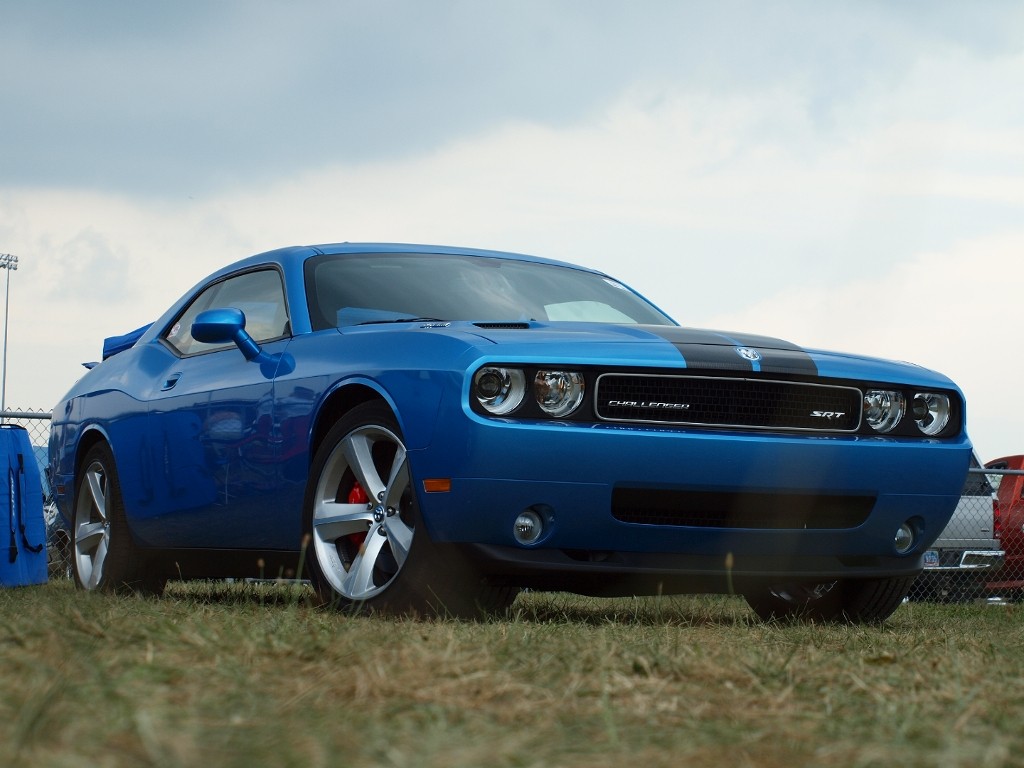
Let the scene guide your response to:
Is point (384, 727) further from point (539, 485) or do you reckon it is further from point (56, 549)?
point (56, 549)

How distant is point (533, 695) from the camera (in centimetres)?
286

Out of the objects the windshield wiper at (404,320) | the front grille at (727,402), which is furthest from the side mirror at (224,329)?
the front grille at (727,402)

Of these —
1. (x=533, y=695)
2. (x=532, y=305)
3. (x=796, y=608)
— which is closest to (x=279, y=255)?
(x=532, y=305)

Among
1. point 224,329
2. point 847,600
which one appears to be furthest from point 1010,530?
point 224,329

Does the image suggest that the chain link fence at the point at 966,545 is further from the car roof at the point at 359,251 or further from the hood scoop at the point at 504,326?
the hood scoop at the point at 504,326

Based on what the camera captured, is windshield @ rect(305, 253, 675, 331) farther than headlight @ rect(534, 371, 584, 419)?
Yes

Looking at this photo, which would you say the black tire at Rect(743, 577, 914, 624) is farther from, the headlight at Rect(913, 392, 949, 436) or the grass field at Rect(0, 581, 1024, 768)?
the grass field at Rect(0, 581, 1024, 768)

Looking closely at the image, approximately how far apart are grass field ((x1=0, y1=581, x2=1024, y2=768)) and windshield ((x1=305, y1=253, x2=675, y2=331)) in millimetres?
1664

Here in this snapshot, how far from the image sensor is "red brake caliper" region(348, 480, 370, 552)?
16.8 feet

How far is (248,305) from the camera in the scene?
253 inches

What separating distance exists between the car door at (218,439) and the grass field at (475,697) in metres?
1.37

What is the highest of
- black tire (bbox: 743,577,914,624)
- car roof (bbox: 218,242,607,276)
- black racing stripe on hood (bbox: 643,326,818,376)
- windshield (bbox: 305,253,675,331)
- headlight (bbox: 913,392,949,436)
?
car roof (bbox: 218,242,607,276)

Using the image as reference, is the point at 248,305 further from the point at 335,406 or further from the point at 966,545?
the point at 966,545

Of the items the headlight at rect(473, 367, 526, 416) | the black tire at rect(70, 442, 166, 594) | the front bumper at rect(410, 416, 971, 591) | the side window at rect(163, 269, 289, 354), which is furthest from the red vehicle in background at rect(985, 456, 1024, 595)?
the headlight at rect(473, 367, 526, 416)
